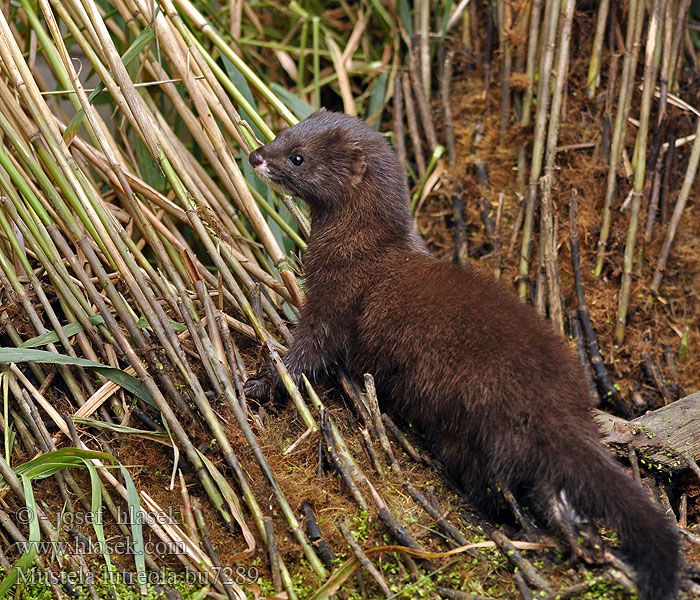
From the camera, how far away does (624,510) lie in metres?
2.79

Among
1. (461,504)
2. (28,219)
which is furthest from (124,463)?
(461,504)

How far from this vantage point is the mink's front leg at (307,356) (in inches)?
144

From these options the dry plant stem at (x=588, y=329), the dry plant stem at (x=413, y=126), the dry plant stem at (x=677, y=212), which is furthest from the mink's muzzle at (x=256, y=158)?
the dry plant stem at (x=677, y=212)

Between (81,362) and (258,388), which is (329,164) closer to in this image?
(258,388)

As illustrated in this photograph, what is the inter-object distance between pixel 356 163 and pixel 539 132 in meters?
1.62

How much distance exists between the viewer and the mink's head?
383 centimetres

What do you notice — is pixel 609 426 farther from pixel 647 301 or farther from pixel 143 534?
pixel 143 534

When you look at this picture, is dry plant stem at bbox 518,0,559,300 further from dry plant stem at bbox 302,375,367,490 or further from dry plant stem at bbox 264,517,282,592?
dry plant stem at bbox 264,517,282,592

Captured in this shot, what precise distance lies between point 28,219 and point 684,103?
152 inches

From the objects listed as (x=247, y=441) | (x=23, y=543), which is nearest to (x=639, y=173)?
(x=247, y=441)

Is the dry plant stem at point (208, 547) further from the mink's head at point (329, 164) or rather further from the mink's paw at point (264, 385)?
the mink's head at point (329, 164)

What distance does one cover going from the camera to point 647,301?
4.80 metres

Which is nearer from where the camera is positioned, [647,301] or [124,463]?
[124,463]

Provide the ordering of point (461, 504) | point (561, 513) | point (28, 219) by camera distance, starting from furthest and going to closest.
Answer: point (28, 219)
point (461, 504)
point (561, 513)
